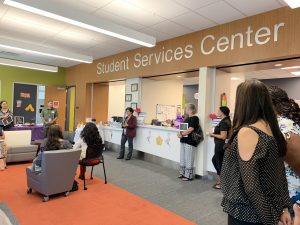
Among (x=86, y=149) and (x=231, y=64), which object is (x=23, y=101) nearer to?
(x=86, y=149)

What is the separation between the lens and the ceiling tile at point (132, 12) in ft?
13.1

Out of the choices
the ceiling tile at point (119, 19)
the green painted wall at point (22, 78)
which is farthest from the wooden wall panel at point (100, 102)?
the ceiling tile at point (119, 19)

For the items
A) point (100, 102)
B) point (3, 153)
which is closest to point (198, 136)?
point (3, 153)

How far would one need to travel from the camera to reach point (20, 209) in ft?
10.4

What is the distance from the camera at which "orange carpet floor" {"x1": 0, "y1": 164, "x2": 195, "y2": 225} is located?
2.94 metres

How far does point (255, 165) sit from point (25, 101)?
10053 millimetres

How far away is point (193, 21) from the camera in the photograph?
15.0 ft

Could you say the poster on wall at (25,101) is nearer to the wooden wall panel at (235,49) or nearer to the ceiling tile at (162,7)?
the wooden wall panel at (235,49)

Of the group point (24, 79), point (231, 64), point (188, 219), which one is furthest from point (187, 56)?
point (24, 79)

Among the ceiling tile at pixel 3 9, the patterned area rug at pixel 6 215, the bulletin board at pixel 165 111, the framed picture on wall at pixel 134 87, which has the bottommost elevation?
the patterned area rug at pixel 6 215

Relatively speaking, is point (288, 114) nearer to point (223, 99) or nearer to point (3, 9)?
point (223, 99)

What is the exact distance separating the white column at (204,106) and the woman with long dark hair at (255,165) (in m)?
3.61

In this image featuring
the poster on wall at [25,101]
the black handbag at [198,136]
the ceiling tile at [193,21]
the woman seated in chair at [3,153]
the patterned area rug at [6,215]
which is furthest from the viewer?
the poster on wall at [25,101]

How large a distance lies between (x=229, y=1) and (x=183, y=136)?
8.12ft
